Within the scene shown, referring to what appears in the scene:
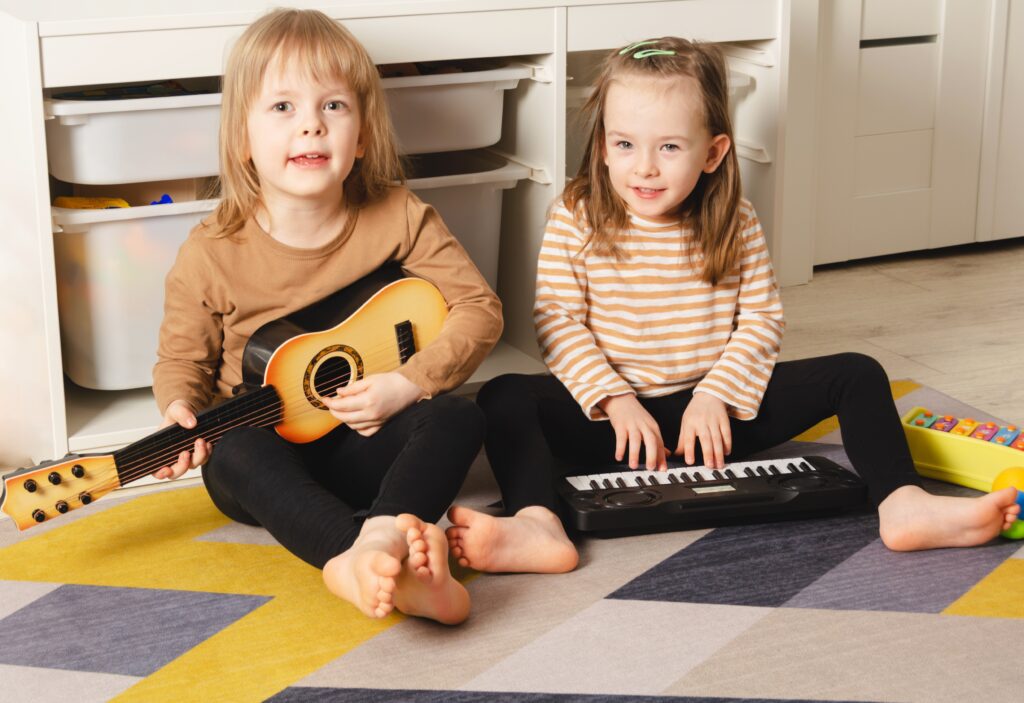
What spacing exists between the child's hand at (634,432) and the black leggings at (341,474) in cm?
18

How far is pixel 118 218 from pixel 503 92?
1.76 ft

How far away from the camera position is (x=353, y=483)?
1.33 m

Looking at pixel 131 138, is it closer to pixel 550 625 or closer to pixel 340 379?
pixel 340 379

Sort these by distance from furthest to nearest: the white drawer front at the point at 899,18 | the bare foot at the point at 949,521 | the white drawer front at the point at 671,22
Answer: the white drawer front at the point at 899,18 → the white drawer front at the point at 671,22 → the bare foot at the point at 949,521

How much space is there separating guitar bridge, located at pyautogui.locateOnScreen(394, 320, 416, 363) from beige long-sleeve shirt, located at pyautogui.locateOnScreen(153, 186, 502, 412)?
0.04 m

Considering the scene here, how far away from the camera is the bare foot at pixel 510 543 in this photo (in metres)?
1.20

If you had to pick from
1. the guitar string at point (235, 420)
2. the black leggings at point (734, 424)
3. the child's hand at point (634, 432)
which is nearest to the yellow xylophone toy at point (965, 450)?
the black leggings at point (734, 424)

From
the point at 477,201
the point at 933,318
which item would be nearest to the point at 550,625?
the point at 477,201

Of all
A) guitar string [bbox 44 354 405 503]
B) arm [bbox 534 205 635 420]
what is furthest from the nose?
guitar string [bbox 44 354 405 503]

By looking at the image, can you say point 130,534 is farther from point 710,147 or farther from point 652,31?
point 652,31

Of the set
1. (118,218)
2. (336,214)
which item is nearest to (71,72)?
(118,218)

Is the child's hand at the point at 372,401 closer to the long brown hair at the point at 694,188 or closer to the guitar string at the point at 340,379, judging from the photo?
the guitar string at the point at 340,379

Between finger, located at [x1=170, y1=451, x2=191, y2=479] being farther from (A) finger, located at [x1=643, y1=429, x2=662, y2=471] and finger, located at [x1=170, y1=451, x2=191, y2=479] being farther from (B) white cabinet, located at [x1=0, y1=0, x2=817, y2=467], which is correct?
(A) finger, located at [x1=643, y1=429, x2=662, y2=471]

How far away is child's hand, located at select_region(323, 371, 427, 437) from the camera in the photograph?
1.29 meters
